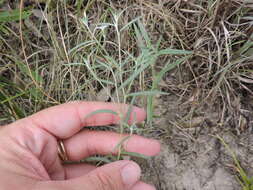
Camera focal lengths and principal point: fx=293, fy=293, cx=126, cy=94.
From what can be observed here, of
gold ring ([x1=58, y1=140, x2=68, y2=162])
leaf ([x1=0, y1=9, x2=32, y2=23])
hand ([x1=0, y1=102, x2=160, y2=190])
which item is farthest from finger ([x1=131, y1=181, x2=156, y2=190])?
leaf ([x1=0, y1=9, x2=32, y2=23])

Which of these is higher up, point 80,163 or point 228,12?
point 228,12

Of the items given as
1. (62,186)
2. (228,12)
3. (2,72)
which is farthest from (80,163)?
(228,12)

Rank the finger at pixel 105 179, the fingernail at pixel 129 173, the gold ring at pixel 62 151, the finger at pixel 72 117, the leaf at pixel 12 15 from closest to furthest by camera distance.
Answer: the finger at pixel 105 179
the fingernail at pixel 129 173
the finger at pixel 72 117
the gold ring at pixel 62 151
the leaf at pixel 12 15

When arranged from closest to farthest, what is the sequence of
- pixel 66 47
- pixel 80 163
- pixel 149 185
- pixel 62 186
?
pixel 62 186
pixel 149 185
pixel 80 163
pixel 66 47

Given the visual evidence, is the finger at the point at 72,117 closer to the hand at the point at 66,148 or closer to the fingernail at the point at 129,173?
the hand at the point at 66,148

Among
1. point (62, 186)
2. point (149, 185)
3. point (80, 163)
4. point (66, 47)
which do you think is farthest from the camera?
point (66, 47)

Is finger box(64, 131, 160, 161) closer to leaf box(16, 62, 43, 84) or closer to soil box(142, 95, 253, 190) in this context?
soil box(142, 95, 253, 190)

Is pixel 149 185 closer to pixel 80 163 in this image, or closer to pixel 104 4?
pixel 80 163

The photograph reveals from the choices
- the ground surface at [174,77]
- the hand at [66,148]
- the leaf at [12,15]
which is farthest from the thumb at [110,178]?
the leaf at [12,15]
